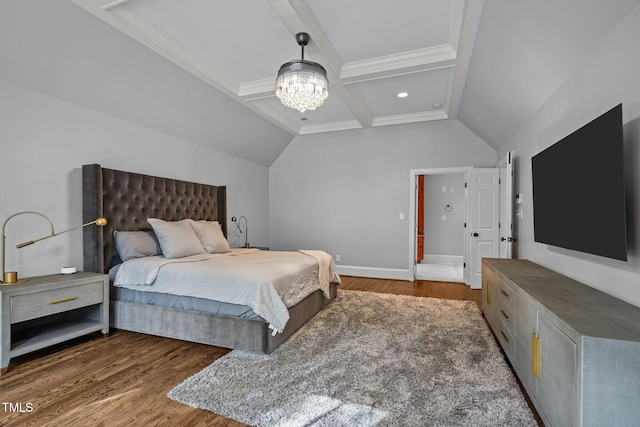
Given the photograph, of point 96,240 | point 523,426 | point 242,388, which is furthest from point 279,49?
point 523,426

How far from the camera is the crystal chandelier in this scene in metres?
2.66

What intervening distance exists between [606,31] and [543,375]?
6.65 ft

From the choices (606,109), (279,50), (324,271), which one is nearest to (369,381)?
(324,271)

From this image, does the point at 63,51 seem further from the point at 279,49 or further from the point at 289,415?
the point at 289,415

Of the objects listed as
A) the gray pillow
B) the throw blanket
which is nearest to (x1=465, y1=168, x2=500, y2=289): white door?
the throw blanket

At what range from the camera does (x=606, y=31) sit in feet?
6.10

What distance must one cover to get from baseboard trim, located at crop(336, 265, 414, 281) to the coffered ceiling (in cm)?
296

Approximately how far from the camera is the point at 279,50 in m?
3.11

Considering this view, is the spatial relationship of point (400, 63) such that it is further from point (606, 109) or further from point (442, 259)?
point (442, 259)

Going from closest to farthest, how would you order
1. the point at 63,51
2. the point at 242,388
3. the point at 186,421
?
the point at 186,421, the point at 242,388, the point at 63,51

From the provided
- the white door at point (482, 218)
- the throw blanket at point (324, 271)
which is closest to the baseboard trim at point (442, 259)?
the white door at point (482, 218)

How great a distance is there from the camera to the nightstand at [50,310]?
2.21 meters

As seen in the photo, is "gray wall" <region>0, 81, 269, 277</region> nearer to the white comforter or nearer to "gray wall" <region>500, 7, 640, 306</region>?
the white comforter

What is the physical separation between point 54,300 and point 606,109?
13.6 feet
